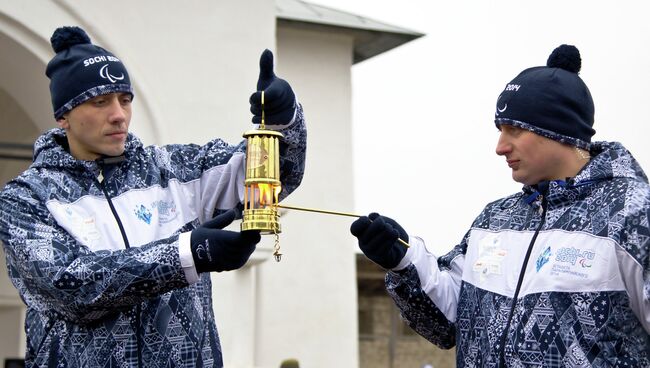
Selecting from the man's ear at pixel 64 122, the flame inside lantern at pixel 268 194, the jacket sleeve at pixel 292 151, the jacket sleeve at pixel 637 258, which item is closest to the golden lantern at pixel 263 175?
the flame inside lantern at pixel 268 194

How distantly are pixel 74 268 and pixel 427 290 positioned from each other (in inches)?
48.1

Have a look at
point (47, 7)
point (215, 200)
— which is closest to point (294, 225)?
point (47, 7)

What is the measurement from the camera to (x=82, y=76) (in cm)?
396

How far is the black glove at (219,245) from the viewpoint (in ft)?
11.4

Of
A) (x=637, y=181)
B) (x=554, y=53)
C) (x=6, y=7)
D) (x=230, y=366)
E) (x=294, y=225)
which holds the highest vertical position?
(x=6, y=7)

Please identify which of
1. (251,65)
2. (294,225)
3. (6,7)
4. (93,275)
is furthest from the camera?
(294,225)

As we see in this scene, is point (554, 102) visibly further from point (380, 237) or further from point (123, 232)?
point (123, 232)

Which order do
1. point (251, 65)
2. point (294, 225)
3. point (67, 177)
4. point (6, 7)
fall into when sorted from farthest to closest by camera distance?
point (294, 225)
point (251, 65)
point (6, 7)
point (67, 177)

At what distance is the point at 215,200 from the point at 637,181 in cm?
144

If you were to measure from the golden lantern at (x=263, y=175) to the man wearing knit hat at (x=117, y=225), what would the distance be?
92mm

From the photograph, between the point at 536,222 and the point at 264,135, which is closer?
the point at 264,135

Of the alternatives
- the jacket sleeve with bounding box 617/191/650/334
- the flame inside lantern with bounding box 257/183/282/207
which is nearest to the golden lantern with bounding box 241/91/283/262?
the flame inside lantern with bounding box 257/183/282/207

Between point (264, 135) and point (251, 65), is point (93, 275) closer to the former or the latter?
point (264, 135)

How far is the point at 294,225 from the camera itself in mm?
12570
